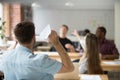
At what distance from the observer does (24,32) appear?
1.75m

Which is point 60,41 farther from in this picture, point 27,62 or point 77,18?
point 27,62

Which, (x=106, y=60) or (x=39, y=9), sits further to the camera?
(x=39, y=9)

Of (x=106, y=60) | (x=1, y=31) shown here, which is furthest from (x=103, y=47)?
(x=1, y=31)

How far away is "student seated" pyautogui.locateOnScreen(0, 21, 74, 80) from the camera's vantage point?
1.72 meters

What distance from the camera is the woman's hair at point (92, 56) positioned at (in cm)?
320

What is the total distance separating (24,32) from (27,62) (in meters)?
0.20

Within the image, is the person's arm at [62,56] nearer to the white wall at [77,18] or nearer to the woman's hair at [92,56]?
Answer: the woman's hair at [92,56]

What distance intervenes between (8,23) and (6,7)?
0.47 meters

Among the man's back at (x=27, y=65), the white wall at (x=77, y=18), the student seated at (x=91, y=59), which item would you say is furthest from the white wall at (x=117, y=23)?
the man's back at (x=27, y=65)

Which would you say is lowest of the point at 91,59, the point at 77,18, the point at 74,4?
the point at 91,59

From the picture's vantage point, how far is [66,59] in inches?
72.7

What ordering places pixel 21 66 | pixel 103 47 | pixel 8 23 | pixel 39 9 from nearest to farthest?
pixel 21 66
pixel 103 47
pixel 8 23
pixel 39 9

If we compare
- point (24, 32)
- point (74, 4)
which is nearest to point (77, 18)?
point (74, 4)

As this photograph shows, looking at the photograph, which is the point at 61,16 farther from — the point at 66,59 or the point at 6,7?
the point at 66,59
